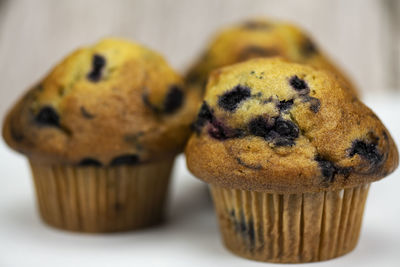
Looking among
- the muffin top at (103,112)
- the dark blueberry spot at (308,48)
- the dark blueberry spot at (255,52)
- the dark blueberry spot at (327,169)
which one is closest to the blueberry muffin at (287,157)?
the dark blueberry spot at (327,169)

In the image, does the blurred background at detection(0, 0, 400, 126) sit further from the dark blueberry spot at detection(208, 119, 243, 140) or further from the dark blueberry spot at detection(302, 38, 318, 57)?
the dark blueberry spot at detection(208, 119, 243, 140)

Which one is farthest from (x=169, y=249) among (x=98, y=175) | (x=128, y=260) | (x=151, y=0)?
(x=151, y=0)

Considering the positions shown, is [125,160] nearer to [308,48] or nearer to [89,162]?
[89,162]

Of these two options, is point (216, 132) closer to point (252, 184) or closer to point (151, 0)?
point (252, 184)

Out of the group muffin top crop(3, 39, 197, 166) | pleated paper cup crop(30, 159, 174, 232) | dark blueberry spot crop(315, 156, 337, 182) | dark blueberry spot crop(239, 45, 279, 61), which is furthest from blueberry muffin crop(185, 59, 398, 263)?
dark blueberry spot crop(239, 45, 279, 61)

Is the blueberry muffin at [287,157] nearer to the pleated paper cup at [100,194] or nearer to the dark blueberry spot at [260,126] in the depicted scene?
the dark blueberry spot at [260,126]
